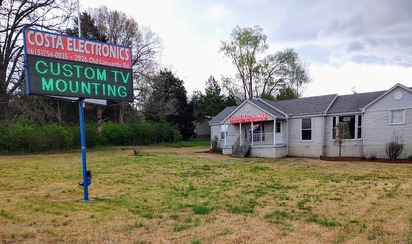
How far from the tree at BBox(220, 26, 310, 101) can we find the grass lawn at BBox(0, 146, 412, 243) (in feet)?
103

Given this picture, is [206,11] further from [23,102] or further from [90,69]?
[23,102]

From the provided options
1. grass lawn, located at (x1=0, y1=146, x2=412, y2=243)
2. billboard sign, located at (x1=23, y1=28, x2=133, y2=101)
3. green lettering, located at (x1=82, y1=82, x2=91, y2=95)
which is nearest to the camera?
grass lawn, located at (x1=0, y1=146, x2=412, y2=243)

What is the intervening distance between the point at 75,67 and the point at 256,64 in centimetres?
3475

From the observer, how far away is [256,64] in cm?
3872

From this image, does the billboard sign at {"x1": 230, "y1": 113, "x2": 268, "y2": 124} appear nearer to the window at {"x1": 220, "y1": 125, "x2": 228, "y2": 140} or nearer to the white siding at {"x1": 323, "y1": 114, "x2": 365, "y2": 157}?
the window at {"x1": 220, "y1": 125, "x2": 228, "y2": 140}

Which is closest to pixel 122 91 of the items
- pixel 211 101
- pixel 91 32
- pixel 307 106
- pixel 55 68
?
pixel 55 68

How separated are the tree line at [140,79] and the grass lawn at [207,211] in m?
3.52

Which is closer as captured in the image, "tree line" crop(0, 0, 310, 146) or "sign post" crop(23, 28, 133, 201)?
"sign post" crop(23, 28, 133, 201)

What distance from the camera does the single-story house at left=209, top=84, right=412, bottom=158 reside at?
15453mm

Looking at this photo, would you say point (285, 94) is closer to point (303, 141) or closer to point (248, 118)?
point (248, 118)

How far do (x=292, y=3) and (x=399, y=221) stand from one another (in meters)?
13.4

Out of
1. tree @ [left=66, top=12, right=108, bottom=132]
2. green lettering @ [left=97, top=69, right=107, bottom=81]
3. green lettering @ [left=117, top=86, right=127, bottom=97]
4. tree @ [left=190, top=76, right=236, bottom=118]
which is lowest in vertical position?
green lettering @ [left=117, top=86, right=127, bottom=97]

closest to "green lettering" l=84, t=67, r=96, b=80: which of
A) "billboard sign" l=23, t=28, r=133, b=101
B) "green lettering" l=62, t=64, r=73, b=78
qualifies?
"billboard sign" l=23, t=28, r=133, b=101

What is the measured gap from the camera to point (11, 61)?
2206cm
